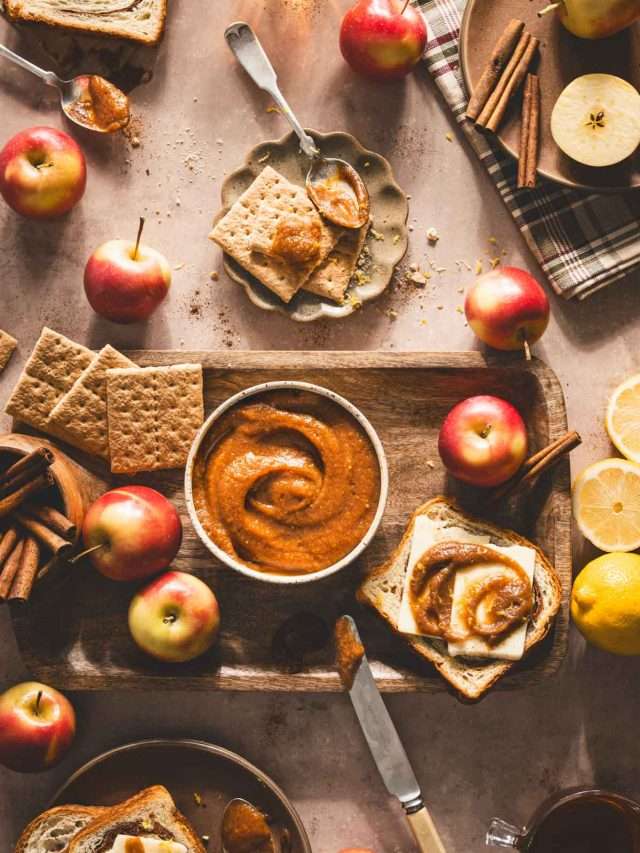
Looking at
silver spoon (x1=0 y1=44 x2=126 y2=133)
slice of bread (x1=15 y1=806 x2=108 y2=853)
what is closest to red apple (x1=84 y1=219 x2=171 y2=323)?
silver spoon (x1=0 y1=44 x2=126 y2=133)

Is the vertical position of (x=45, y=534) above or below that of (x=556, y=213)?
below

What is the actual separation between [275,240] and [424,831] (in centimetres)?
201

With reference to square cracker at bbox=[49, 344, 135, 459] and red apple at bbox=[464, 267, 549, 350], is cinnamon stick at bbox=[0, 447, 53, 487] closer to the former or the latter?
square cracker at bbox=[49, 344, 135, 459]

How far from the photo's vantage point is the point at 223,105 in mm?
3324

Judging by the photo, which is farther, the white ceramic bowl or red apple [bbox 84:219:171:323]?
red apple [bbox 84:219:171:323]

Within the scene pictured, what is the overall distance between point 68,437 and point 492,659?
1556 millimetres

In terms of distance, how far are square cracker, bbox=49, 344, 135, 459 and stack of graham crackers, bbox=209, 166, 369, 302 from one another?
540 mm

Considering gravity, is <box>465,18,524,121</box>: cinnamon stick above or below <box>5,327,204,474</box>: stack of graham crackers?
above

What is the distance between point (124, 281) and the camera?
3.08 m

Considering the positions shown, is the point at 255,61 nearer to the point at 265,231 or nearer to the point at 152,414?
the point at 265,231

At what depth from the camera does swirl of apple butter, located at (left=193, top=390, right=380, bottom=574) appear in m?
2.91

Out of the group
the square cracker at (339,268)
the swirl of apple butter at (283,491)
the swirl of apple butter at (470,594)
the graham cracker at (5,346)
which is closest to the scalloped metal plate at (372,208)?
the square cracker at (339,268)

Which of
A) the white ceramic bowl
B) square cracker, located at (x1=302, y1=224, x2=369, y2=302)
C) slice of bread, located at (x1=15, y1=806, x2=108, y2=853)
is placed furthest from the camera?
square cracker, located at (x1=302, y1=224, x2=369, y2=302)

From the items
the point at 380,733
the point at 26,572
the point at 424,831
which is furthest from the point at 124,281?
the point at 424,831
